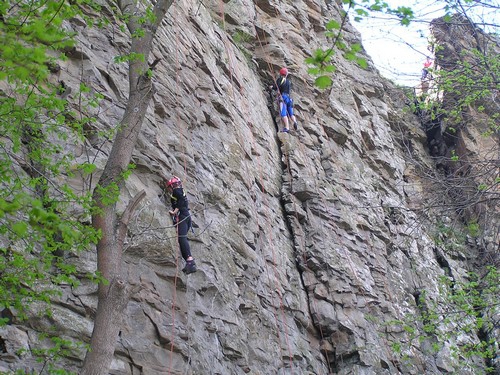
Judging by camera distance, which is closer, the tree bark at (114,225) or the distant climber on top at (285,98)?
the tree bark at (114,225)

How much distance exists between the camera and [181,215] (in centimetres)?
872

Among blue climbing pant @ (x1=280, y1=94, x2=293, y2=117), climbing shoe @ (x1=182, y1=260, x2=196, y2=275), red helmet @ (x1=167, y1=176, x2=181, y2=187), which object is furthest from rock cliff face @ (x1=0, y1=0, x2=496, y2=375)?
blue climbing pant @ (x1=280, y1=94, x2=293, y2=117)

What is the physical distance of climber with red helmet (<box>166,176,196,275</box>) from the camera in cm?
843

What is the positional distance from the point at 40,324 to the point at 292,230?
21.3 ft

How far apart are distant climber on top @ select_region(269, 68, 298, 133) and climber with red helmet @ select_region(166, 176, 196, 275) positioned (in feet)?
18.1

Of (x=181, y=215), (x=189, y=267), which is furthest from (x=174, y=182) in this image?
(x=189, y=267)

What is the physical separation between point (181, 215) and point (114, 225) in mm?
2978

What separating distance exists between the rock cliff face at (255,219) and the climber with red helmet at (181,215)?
14cm

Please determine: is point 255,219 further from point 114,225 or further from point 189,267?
point 114,225

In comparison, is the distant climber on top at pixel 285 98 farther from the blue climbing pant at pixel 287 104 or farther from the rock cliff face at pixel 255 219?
the rock cliff face at pixel 255 219

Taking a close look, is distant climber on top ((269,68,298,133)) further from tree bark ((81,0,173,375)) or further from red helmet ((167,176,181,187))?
tree bark ((81,0,173,375))

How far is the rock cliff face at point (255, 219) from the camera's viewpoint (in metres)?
7.89

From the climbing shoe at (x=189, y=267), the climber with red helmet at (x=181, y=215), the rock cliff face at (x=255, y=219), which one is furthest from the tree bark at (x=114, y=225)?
the climbing shoe at (x=189, y=267)

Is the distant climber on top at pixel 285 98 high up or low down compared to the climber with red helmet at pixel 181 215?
up
